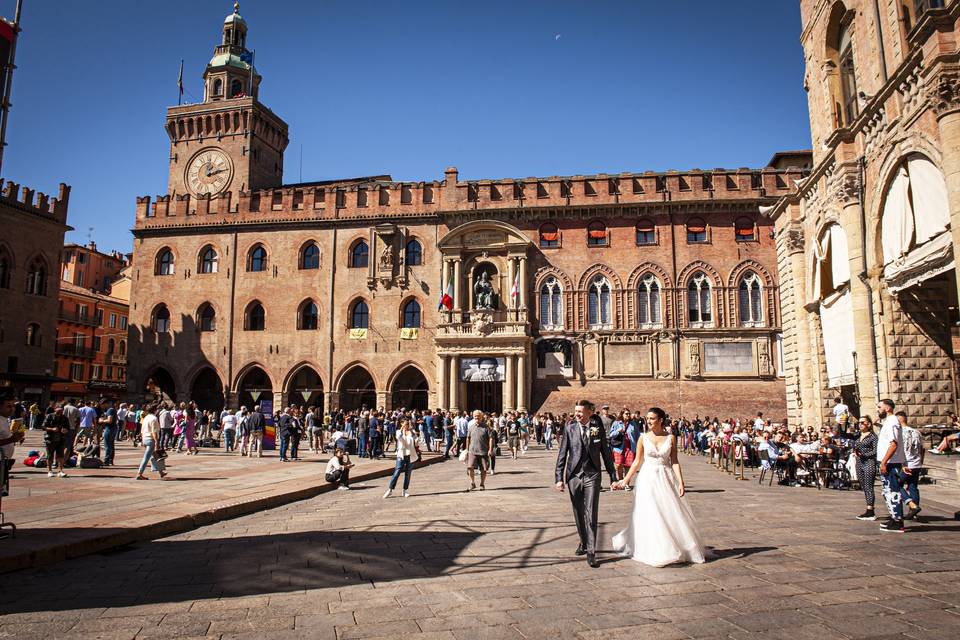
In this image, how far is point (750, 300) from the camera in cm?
3284

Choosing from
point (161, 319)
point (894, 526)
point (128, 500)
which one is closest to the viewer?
point (894, 526)

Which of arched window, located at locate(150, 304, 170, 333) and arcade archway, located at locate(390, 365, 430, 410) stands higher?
arched window, located at locate(150, 304, 170, 333)

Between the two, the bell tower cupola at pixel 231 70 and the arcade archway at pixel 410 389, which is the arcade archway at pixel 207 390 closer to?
the arcade archway at pixel 410 389

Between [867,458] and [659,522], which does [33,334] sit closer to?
[659,522]

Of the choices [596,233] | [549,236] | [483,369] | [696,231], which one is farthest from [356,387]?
[696,231]

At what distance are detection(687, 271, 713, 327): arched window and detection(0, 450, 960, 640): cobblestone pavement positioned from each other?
81.1ft

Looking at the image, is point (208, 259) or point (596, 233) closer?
point (596, 233)

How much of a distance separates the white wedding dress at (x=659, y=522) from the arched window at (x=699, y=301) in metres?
27.9

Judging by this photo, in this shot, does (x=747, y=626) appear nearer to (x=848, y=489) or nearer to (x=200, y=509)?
(x=200, y=509)

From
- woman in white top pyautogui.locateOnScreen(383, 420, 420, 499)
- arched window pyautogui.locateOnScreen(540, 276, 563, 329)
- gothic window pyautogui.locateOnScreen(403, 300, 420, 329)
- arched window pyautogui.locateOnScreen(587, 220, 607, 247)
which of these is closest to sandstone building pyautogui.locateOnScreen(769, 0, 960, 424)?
woman in white top pyautogui.locateOnScreen(383, 420, 420, 499)

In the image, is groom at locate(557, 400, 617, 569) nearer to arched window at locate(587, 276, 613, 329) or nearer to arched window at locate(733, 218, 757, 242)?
arched window at locate(587, 276, 613, 329)

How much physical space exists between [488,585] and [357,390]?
30909 millimetres

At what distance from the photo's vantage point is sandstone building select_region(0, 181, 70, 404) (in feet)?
111

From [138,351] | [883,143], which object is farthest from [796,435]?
[138,351]
